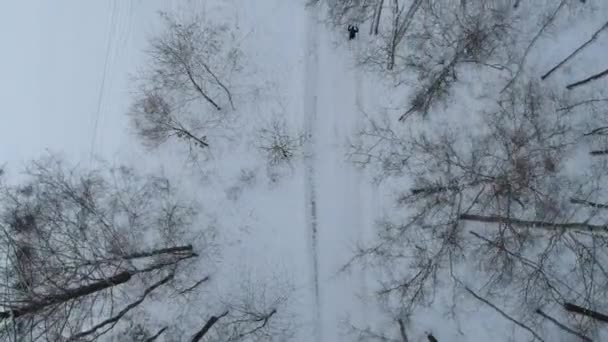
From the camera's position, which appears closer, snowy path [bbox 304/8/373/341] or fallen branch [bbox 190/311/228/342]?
fallen branch [bbox 190/311/228/342]

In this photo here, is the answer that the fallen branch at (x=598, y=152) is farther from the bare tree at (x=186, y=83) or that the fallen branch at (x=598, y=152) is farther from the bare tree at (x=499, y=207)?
the bare tree at (x=186, y=83)

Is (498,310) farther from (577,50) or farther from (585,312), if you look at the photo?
(577,50)

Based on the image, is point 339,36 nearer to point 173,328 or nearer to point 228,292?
point 228,292

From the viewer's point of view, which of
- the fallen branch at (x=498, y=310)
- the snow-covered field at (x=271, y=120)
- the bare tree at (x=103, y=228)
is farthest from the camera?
the snow-covered field at (x=271, y=120)

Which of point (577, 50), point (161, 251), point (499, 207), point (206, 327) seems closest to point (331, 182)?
point (499, 207)

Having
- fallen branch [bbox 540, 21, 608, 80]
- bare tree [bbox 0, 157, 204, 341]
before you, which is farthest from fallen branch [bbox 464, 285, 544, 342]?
bare tree [bbox 0, 157, 204, 341]

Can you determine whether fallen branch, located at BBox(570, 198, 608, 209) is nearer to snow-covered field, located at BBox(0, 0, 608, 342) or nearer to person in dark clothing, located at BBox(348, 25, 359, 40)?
snow-covered field, located at BBox(0, 0, 608, 342)

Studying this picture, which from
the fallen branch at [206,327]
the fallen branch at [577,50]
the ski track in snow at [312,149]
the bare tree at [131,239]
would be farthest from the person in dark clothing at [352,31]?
the fallen branch at [206,327]
